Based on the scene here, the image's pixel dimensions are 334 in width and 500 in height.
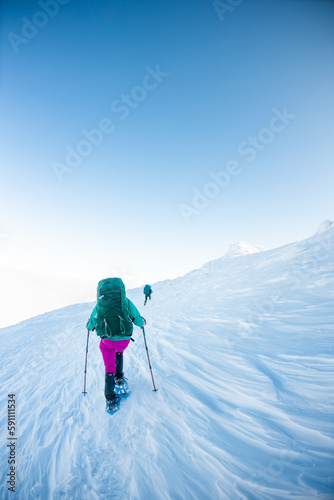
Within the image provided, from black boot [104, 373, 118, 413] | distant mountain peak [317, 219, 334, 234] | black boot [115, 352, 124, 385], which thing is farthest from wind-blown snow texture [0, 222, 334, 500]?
distant mountain peak [317, 219, 334, 234]

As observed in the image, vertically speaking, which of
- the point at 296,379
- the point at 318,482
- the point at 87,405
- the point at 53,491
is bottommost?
the point at 318,482

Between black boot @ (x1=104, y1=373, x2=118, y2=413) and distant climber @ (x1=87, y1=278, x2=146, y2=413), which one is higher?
distant climber @ (x1=87, y1=278, x2=146, y2=413)

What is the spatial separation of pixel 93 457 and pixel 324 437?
3.57m

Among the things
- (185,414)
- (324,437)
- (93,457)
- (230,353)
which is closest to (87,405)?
(93,457)

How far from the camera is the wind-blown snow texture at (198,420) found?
2596mm

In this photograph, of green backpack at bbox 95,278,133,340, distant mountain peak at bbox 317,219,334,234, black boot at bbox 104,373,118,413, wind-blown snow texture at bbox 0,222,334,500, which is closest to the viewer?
wind-blown snow texture at bbox 0,222,334,500

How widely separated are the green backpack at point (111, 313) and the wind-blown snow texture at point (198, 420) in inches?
60.7

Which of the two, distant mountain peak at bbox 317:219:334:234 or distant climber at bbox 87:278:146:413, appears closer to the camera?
distant climber at bbox 87:278:146:413

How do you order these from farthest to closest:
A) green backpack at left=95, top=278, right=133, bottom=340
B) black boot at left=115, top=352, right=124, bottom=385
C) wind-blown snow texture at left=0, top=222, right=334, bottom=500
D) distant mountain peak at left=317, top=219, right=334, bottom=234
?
distant mountain peak at left=317, top=219, right=334, bottom=234, black boot at left=115, top=352, right=124, bottom=385, green backpack at left=95, top=278, right=133, bottom=340, wind-blown snow texture at left=0, top=222, right=334, bottom=500

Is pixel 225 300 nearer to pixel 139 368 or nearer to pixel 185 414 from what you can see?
pixel 139 368

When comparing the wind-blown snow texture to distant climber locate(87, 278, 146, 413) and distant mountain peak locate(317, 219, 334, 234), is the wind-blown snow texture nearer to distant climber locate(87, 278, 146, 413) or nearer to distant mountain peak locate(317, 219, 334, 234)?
distant climber locate(87, 278, 146, 413)

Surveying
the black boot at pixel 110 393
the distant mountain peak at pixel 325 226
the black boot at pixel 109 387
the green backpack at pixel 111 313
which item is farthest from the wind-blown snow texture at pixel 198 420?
the distant mountain peak at pixel 325 226

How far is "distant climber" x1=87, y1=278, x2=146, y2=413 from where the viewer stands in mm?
4008

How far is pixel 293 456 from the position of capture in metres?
2.74
